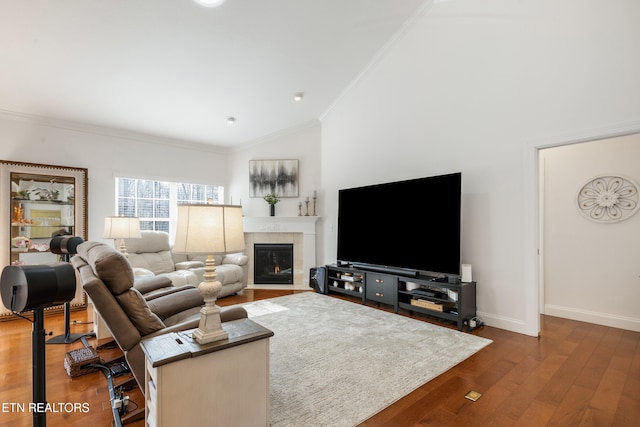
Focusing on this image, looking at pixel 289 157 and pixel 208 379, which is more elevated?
pixel 289 157

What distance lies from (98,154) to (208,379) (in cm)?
513

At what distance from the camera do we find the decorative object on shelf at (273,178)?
623cm

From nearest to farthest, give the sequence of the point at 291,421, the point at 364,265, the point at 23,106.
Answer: the point at 291,421 → the point at 23,106 → the point at 364,265

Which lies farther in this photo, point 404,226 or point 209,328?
point 404,226

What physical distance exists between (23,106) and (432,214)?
571cm

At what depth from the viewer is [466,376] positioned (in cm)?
249

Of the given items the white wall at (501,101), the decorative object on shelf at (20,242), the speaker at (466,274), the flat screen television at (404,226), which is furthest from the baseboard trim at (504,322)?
the decorative object on shelf at (20,242)

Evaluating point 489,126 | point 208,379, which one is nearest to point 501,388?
point 208,379

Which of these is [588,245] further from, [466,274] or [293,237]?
[293,237]

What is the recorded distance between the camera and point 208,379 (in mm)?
1622

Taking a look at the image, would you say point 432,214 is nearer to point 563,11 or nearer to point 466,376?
point 466,376

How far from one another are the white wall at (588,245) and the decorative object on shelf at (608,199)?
0.19 ft

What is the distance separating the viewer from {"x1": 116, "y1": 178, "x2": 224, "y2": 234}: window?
565 cm

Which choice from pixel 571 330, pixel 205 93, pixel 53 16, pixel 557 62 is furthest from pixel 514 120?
pixel 53 16
